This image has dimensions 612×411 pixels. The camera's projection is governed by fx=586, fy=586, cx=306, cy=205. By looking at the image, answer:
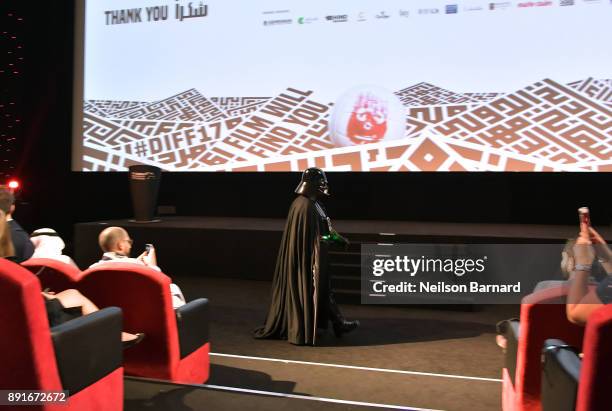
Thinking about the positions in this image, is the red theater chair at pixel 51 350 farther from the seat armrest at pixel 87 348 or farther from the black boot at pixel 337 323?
the black boot at pixel 337 323

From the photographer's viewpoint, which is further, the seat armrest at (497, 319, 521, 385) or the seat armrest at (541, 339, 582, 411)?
the seat armrest at (497, 319, 521, 385)

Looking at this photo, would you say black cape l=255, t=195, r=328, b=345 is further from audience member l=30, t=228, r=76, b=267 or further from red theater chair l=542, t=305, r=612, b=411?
red theater chair l=542, t=305, r=612, b=411

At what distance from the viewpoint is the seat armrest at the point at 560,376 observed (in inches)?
57.5

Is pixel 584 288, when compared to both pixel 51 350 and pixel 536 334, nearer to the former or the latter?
pixel 536 334

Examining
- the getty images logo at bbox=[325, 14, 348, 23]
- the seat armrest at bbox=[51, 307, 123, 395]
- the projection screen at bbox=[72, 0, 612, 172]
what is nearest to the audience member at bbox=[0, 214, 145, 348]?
the seat armrest at bbox=[51, 307, 123, 395]

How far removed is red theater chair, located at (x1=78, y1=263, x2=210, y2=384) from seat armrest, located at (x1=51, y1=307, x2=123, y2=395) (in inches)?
12.2

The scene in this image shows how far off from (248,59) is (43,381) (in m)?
5.77

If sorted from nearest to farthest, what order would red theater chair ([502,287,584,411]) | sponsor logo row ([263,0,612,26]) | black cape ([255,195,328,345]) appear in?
red theater chair ([502,287,584,411])
black cape ([255,195,328,345])
sponsor logo row ([263,0,612,26])

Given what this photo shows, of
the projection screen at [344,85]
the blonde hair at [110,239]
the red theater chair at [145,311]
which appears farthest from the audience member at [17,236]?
the projection screen at [344,85]

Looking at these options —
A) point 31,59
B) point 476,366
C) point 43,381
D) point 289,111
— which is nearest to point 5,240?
point 43,381

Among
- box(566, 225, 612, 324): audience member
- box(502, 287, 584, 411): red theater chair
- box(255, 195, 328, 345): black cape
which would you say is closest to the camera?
box(566, 225, 612, 324): audience member

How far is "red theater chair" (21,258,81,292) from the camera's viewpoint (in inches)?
98.7

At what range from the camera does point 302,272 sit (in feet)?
12.5

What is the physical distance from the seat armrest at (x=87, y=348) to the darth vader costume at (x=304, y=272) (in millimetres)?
1832
